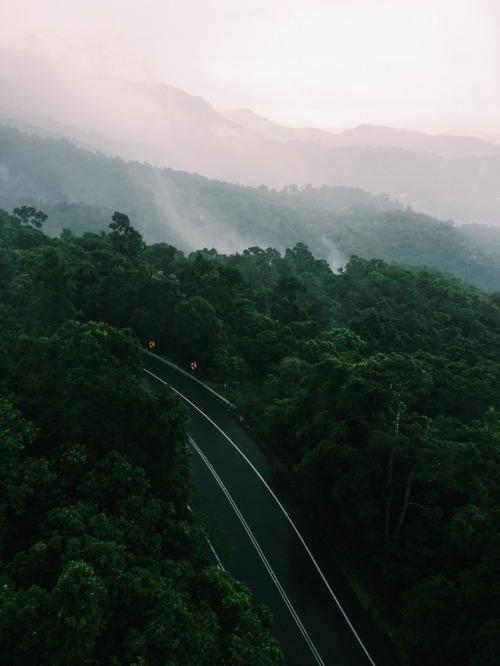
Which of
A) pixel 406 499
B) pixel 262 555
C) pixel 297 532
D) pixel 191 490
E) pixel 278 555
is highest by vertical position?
pixel 406 499

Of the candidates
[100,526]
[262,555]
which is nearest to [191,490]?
[262,555]

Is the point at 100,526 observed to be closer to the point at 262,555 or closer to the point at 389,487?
the point at 262,555

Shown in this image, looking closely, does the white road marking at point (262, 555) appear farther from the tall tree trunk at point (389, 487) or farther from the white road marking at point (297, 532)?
the tall tree trunk at point (389, 487)

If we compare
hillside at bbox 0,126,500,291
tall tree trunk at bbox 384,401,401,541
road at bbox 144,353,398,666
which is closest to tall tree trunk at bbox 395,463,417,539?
tall tree trunk at bbox 384,401,401,541

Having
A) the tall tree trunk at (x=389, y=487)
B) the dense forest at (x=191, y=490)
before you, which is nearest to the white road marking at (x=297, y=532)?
the dense forest at (x=191, y=490)

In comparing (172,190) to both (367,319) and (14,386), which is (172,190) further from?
(14,386)
